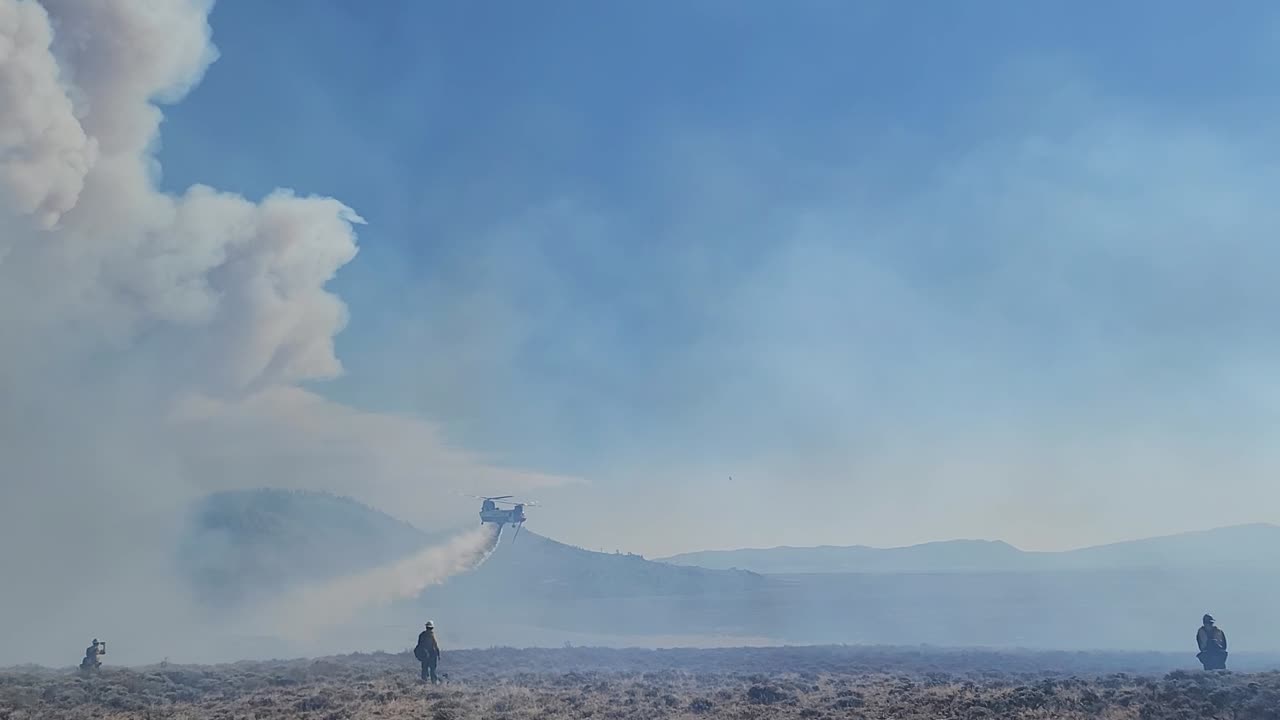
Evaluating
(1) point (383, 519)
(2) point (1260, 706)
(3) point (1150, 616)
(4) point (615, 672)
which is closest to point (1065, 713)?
A: (2) point (1260, 706)

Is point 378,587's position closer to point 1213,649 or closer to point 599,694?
point 599,694

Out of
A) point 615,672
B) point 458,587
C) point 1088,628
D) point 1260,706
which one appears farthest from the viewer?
point 458,587

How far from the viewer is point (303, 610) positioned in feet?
483

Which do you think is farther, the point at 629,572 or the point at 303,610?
the point at 629,572

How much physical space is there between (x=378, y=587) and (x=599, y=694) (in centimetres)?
8289

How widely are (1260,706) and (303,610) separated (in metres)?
145

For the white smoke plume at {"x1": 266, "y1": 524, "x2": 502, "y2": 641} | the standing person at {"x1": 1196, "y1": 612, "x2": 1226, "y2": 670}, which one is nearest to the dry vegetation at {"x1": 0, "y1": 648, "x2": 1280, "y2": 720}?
the standing person at {"x1": 1196, "y1": 612, "x2": 1226, "y2": 670}

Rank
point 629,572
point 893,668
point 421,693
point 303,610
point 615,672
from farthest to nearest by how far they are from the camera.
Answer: point 629,572
point 303,610
point 893,668
point 615,672
point 421,693

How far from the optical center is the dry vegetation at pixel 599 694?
939 inches

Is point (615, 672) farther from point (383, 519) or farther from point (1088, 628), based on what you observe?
point (383, 519)

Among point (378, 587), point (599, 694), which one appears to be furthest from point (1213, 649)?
point (378, 587)

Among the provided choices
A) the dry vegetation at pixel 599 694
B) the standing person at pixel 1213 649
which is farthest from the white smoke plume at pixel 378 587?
the standing person at pixel 1213 649

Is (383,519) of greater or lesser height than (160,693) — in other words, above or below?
above

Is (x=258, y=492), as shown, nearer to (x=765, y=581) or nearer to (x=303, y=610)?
(x=303, y=610)
